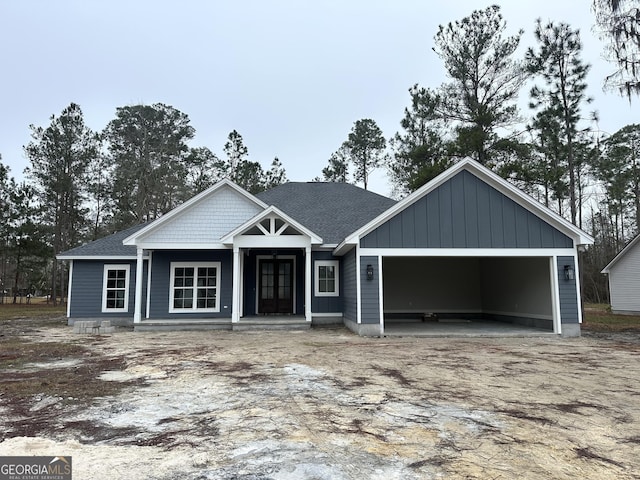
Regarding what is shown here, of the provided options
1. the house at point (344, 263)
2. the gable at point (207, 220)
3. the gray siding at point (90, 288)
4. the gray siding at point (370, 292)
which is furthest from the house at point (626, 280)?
the gray siding at point (90, 288)

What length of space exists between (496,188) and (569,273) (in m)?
2.77

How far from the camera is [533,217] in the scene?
35.6 feet

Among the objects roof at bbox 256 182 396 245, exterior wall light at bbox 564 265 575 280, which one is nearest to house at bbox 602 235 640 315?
exterior wall light at bbox 564 265 575 280

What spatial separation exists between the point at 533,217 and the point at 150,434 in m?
10.3

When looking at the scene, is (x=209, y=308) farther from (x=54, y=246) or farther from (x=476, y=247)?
(x=54, y=246)

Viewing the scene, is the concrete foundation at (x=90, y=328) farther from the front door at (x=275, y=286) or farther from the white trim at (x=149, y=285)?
the front door at (x=275, y=286)

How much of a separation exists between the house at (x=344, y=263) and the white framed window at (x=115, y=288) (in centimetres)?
3

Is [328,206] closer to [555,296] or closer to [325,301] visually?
[325,301]

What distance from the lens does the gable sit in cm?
1294

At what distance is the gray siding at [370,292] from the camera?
415 inches

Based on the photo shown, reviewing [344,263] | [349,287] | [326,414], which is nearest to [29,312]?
[344,263]

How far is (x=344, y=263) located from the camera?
13.2 m

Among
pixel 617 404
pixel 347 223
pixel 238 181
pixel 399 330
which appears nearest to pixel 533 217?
pixel 399 330

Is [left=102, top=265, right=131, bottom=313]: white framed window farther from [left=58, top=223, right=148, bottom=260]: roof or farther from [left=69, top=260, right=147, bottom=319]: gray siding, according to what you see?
[left=58, top=223, right=148, bottom=260]: roof
